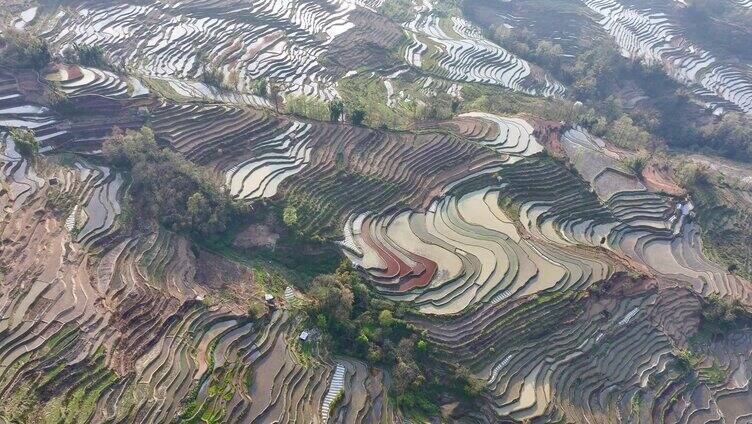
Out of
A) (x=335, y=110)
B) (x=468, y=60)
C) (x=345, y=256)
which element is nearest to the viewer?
(x=345, y=256)

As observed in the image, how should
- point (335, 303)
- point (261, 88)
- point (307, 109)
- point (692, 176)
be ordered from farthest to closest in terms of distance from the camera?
point (261, 88) → point (307, 109) → point (692, 176) → point (335, 303)

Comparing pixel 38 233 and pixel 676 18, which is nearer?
pixel 38 233

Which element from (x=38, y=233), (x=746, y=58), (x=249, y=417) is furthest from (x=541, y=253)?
(x=746, y=58)

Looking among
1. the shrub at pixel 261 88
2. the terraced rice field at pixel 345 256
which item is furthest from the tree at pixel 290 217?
the shrub at pixel 261 88

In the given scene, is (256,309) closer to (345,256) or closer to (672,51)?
(345,256)

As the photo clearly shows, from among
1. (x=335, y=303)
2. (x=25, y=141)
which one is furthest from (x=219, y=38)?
(x=335, y=303)

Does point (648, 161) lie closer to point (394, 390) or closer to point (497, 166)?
point (497, 166)
